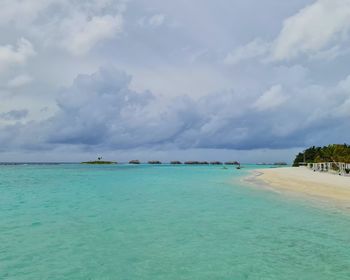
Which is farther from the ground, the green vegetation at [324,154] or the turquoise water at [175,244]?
the green vegetation at [324,154]

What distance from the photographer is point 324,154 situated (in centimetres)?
7294

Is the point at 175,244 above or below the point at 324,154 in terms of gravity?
below

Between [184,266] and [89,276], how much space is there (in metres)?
2.28

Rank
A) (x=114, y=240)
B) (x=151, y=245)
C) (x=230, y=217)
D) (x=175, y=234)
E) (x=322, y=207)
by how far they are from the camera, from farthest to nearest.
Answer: (x=322, y=207)
(x=230, y=217)
(x=175, y=234)
(x=114, y=240)
(x=151, y=245)

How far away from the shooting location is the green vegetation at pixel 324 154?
5856 cm

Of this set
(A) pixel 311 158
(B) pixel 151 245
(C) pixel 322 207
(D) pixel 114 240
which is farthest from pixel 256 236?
(A) pixel 311 158

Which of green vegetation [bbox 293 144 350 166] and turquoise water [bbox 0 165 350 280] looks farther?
green vegetation [bbox 293 144 350 166]

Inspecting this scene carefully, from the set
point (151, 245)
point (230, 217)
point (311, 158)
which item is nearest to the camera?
point (151, 245)

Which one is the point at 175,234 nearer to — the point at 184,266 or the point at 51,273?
the point at 184,266

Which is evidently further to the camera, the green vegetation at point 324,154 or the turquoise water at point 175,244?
the green vegetation at point 324,154

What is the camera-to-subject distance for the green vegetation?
58.6 metres

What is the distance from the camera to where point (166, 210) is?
17422 millimetres

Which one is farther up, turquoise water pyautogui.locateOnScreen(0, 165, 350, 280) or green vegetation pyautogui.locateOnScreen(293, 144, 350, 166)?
green vegetation pyautogui.locateOnScreen(293, 144, 350, 166)

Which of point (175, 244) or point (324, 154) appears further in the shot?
point (324, 154)
